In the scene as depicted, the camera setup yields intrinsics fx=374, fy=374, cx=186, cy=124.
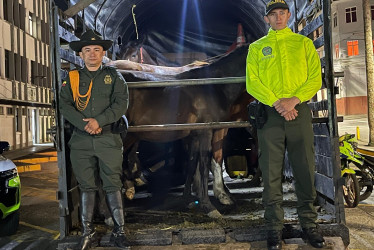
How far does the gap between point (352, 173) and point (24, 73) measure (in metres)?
25.4

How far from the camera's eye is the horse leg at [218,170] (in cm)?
558

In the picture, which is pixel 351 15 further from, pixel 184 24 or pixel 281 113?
pixel 281 113

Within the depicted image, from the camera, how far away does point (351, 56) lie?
121 feet

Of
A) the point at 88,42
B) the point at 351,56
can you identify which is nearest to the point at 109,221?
the point at 88,42

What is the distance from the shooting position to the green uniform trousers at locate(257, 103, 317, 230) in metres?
3.40

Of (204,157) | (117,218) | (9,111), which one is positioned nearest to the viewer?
(117,218)

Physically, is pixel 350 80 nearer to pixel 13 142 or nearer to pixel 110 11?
pixel 13 142

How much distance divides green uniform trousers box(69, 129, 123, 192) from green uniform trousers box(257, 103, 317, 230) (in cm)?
140

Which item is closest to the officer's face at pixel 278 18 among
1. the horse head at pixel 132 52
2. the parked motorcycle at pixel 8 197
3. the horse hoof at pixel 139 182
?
the horse head at pixel 132 52

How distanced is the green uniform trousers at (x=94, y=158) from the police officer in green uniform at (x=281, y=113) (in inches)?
55.1

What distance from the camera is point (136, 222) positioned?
458cm

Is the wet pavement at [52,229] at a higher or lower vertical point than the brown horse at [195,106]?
lower

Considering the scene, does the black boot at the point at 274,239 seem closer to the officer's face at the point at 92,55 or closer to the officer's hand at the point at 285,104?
the officer's hand at the point at 285,104

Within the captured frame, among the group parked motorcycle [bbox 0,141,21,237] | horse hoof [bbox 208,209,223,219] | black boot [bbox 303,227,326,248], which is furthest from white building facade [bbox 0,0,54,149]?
black boot [bbox 303,227,326,248]
